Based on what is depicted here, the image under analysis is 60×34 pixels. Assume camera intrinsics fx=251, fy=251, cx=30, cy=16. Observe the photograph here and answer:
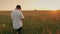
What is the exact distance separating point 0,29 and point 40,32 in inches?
88.7

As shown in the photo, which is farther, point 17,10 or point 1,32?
point 1,32

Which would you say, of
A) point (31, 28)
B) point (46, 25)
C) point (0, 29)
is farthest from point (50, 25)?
point (0, 29)

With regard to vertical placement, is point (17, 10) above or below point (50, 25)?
above

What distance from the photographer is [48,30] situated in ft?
41.1

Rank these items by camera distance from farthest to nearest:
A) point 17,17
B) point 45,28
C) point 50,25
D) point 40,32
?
point 50,25
point 45,28
point 40,32
point 17,17

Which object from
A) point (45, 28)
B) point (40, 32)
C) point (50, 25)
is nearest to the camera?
point (40, 32)

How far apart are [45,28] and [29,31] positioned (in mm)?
989

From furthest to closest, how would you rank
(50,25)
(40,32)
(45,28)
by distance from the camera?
(50,25) → (45,28) → (40,32)

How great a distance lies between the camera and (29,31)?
492 inches

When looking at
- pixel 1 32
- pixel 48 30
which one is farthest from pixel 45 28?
pixel 1 32

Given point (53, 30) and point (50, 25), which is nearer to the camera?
point (53, 30)

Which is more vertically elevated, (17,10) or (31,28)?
(17,10)

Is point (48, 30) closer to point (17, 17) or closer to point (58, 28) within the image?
point (58, 28)

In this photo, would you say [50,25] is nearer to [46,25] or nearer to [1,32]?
[46,25]
